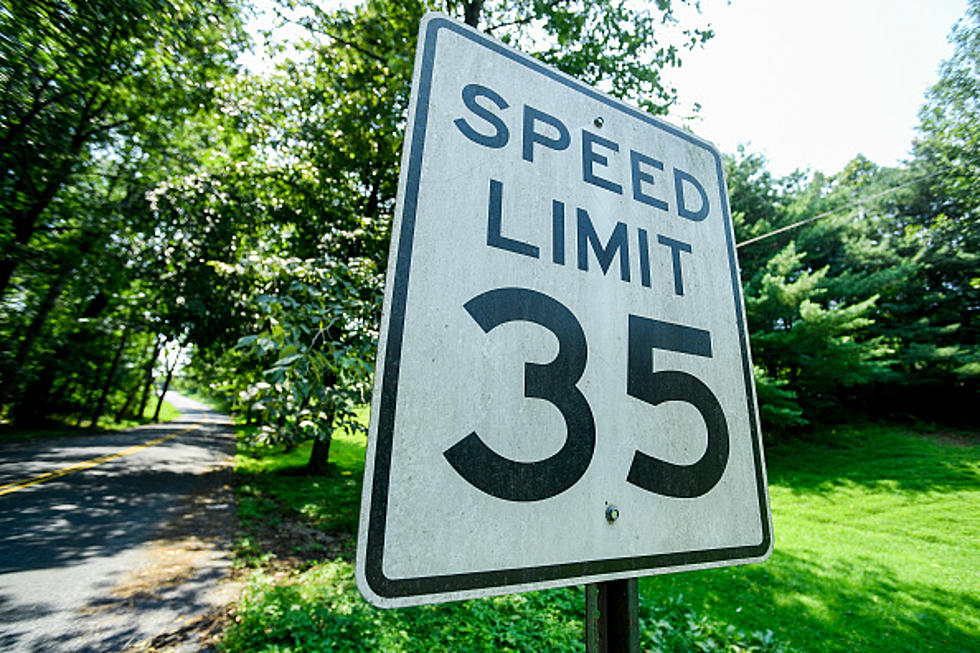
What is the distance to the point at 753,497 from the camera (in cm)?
103

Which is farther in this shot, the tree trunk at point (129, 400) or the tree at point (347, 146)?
the tree trunk at point (129, 400)

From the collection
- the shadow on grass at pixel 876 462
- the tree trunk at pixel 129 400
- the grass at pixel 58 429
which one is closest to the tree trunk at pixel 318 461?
the grass at pixel 58 429

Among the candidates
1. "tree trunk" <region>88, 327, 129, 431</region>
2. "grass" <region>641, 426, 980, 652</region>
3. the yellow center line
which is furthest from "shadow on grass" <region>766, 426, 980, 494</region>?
"tree trunk" <region>88, 327, 129, 431</region>

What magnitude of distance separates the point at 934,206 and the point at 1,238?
2857cm

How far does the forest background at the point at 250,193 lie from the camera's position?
11.5 feet

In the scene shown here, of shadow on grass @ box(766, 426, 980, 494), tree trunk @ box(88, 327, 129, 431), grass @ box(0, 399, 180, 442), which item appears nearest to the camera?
shadow on grass @ box(766, 426, 980, 494)

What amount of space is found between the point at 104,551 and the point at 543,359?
6.99 m

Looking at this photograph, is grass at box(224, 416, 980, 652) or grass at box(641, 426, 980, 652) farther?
grass at box(641, 426, 980, 652)

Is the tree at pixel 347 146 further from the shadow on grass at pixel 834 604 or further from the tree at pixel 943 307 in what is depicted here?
the tree at pixel 943 307

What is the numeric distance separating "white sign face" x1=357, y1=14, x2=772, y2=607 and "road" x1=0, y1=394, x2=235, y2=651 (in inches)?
169

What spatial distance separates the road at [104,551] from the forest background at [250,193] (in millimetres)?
1904

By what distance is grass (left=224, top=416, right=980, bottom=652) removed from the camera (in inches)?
140

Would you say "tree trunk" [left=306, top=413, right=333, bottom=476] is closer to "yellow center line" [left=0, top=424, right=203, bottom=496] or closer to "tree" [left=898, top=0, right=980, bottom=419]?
"yellow center line" [left=0, top=424, right=203, bottom=496]

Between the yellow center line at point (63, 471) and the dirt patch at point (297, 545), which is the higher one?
the yellow center line at point (63, 471)
